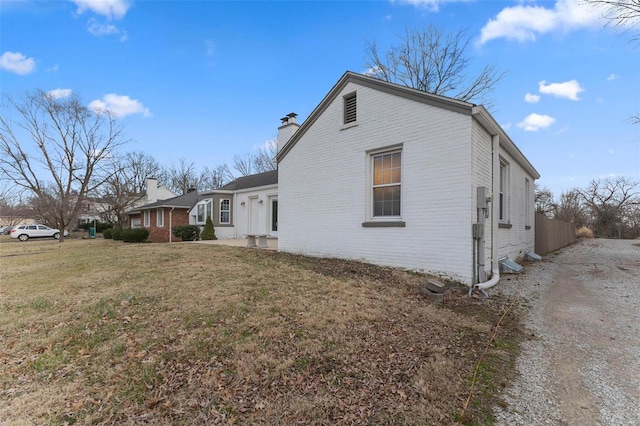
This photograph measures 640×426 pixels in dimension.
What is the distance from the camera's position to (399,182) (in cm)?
757

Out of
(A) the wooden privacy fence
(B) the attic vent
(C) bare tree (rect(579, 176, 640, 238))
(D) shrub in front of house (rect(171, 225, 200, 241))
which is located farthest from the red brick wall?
(C) bare tree (rect(579, 176, 640, 238))

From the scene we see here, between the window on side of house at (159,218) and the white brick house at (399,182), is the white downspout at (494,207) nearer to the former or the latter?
the white brick house at (399,182)

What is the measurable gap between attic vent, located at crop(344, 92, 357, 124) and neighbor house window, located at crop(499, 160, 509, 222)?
484 cm

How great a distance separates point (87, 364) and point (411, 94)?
771cm

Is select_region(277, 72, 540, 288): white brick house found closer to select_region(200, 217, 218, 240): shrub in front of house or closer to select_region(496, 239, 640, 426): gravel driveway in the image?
select_region(496, 239, 640, 426): gravel driveway

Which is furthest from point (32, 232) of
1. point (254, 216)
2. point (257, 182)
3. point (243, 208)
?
point (257, 182)

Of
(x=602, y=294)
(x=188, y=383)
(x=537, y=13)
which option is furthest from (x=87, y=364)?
(x=537, y=13)

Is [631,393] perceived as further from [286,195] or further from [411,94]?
[286,195]

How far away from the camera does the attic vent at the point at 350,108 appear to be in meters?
8.66

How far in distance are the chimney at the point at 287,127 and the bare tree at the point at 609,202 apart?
102ft

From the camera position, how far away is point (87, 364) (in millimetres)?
3168

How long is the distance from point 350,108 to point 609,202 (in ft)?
113

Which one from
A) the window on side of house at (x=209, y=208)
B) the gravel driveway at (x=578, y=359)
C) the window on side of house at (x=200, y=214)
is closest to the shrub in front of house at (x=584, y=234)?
the gravel driveway at (x=578, y=359)

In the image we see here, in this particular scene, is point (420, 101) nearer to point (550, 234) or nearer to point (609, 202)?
point (550, 234)
